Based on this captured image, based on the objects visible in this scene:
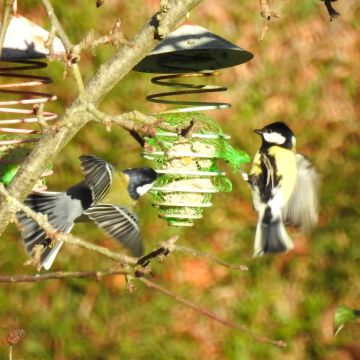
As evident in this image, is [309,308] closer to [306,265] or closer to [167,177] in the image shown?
[306,265]

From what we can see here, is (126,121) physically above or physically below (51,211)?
above

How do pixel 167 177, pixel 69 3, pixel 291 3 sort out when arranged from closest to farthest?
1. pixel 167 177
2. pixel 69 3
3. pixel 291 3

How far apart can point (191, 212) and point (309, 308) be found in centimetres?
206

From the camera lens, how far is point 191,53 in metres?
3.08

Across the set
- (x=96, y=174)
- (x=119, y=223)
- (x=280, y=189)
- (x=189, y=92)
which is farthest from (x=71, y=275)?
(x=280, y=189)

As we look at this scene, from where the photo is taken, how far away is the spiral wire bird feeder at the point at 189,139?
294cm

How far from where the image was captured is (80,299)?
4.95 m

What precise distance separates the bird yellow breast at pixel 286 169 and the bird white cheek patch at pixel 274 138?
0.02m

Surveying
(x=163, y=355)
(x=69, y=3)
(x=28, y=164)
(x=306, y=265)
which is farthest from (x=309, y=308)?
(x=28, y=164)

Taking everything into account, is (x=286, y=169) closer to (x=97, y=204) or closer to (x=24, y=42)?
(x=97, y=204)

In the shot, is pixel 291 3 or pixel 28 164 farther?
pixel 291 3

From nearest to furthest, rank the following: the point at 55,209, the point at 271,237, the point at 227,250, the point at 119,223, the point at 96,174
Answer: the point at 119,223 < the point at 96,174 < the point at 55,209 < the point at 271,237 < the point at 227,250

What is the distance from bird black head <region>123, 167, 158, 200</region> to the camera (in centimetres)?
295

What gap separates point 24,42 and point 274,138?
0.80m
